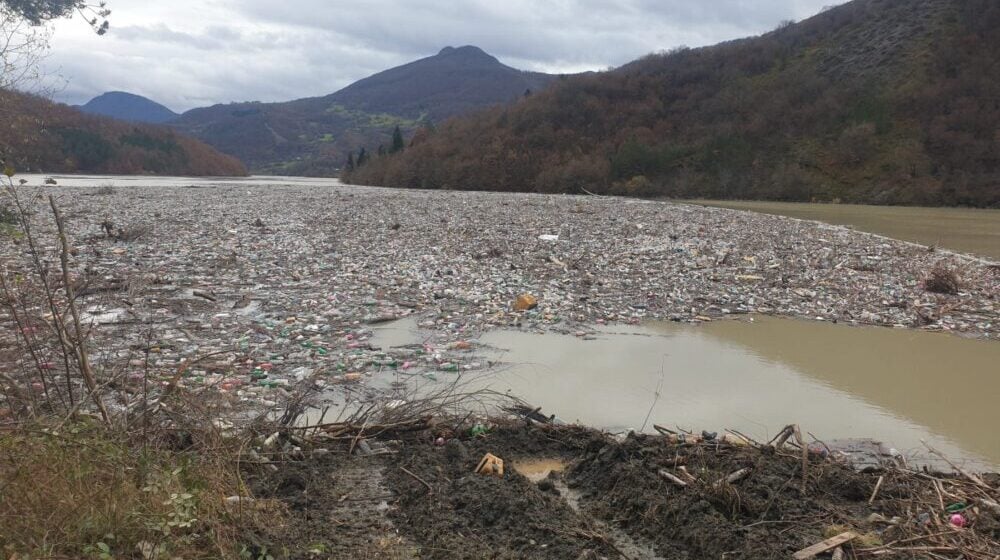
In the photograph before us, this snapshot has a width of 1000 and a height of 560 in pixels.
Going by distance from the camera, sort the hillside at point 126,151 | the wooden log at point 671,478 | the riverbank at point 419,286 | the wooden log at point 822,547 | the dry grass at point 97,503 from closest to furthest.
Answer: the dry grass at point 97,503
the wooden log at point 822,547
the wooden log at point 671,478
the riverbank at point 419,286
the hillside at point 126,151

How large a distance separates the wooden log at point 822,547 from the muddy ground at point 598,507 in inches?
1.9

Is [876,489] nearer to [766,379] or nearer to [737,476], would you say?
[737,476]

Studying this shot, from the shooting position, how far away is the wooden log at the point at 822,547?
120 inches

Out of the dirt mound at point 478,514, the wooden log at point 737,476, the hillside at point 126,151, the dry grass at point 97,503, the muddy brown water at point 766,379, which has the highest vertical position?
the hillside at point 126,151

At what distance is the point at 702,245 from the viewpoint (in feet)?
48.1

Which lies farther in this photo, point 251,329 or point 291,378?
point 251,329

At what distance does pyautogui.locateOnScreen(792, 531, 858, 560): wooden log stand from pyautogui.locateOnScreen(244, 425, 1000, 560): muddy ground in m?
0.05

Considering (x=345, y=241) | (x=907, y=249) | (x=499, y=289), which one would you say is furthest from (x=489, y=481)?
(x=907, y=249)

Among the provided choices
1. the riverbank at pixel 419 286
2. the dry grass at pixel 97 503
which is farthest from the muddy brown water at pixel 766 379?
the dry grass at pixel 97 503

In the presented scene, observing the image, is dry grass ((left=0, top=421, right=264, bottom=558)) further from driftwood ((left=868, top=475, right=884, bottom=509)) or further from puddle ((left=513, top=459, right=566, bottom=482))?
driftwood ((left=868, top=475, right=884, bottom=509))

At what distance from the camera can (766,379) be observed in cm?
682

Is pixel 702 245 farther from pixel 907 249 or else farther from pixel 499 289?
pixel 499 289

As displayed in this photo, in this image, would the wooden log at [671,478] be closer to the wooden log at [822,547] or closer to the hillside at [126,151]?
the wooden log at [822,547]

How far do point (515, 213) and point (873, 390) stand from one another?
56.3 feet
